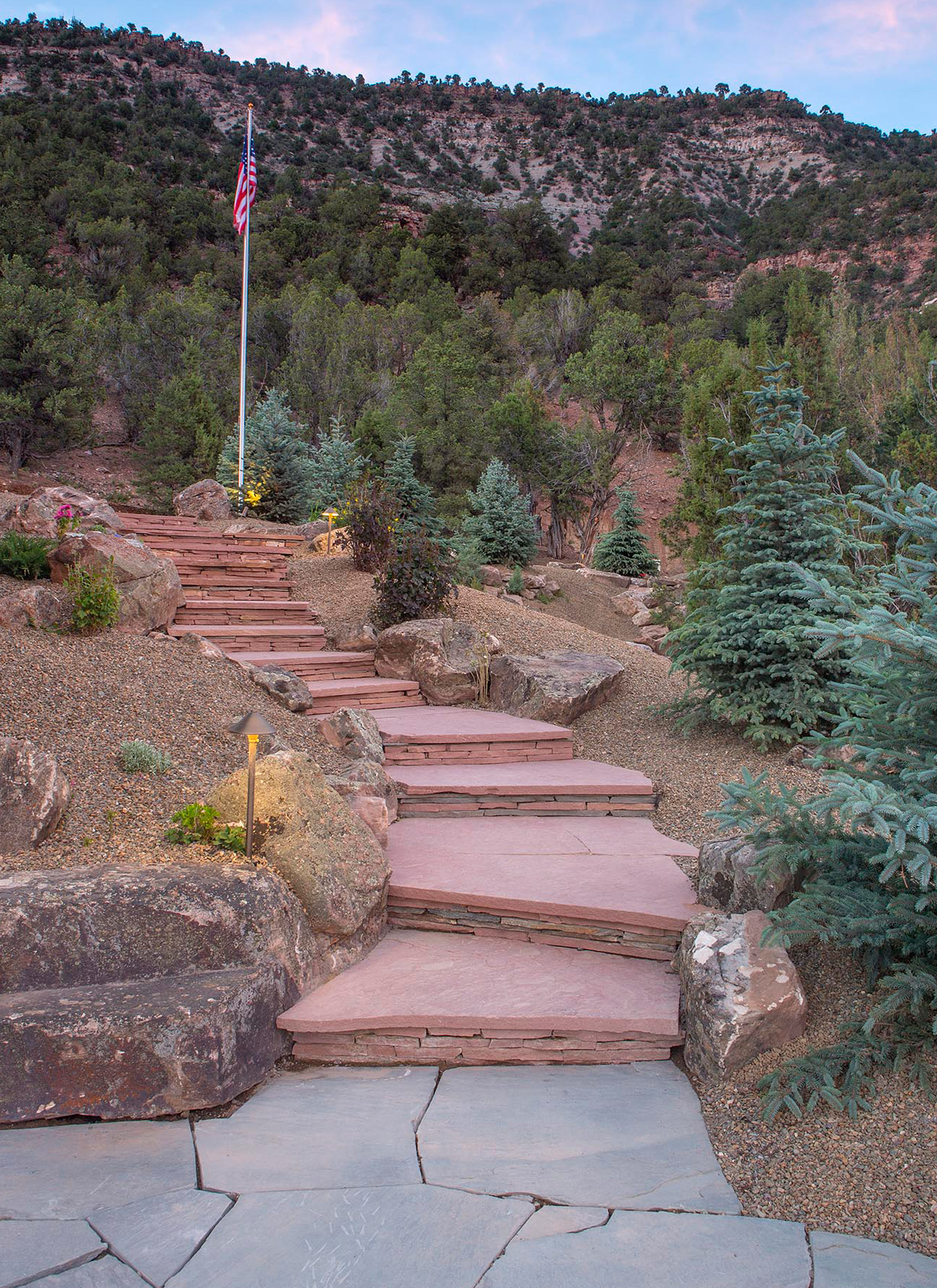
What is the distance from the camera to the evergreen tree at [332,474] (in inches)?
533

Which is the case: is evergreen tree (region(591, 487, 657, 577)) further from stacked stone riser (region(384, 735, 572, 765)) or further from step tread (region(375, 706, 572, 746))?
stacked stone riser (region(384, 735, 572, 765))

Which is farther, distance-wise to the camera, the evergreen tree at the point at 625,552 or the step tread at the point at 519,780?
the evergreen tree at the point at 625,552

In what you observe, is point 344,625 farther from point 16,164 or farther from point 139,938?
point 16,164

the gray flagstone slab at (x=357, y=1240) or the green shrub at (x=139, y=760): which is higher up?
the green shrub at (x=139, y=760)

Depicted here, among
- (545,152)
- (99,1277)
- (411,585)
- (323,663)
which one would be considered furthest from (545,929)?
(545,152)

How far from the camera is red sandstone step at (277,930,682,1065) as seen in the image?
10.1 ft

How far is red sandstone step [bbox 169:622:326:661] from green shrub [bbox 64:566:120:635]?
136 centimetres

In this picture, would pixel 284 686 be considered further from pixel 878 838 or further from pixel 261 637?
pixel 878 838

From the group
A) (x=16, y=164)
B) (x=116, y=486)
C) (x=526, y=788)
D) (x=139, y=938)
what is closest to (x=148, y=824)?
(x=139, y=938)

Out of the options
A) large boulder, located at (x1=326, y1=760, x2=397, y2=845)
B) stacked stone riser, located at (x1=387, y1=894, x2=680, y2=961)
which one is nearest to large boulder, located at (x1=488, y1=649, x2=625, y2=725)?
large boulder, located at (x1=326, y1=760, x2=397, y2=845)

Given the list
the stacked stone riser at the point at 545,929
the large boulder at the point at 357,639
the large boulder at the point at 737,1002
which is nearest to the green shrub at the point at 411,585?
the large boulder at the point at 357,639

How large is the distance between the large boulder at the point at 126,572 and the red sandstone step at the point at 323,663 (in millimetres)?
Result: 727

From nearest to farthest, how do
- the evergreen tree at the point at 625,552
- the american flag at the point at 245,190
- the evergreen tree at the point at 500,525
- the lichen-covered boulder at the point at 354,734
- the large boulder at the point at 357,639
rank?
the lichen-covered boulder at the point at 354,734
the large boulder at the point at 357,639
the american flag at the point at 245,190
the evergreen tree at the point at 500,525
the evergreen tree at the point at 625,552

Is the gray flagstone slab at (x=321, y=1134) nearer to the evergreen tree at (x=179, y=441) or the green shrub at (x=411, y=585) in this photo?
the green shrub at (x=411, y=585)
